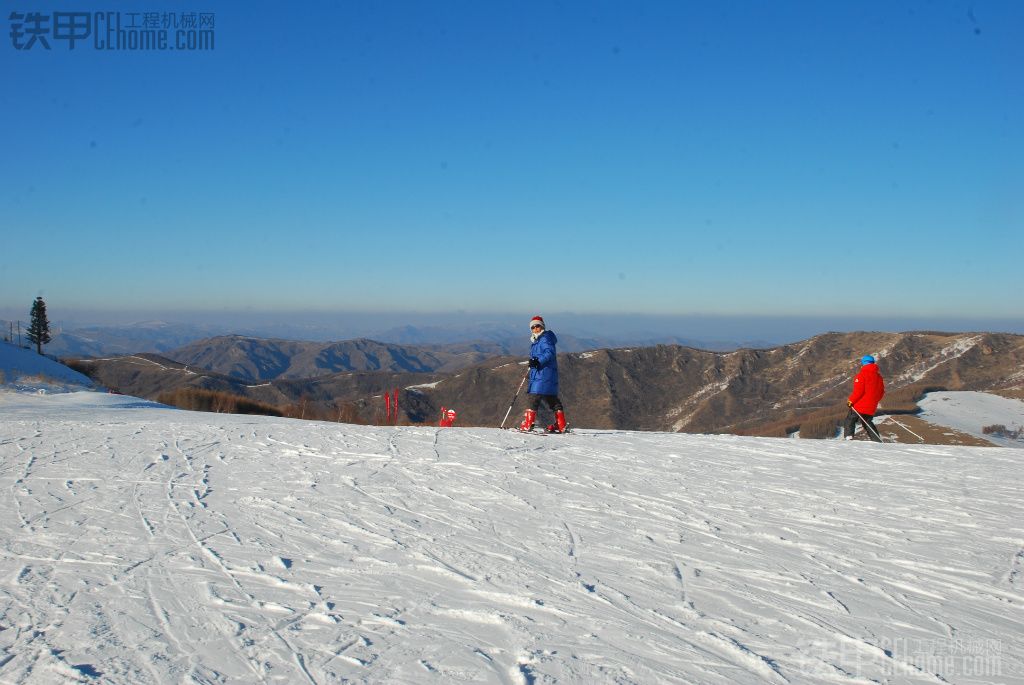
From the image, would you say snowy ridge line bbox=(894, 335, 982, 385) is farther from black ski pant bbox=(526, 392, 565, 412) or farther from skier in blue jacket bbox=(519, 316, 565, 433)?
skier in blue jacket bbox=(519, 316, 565, 433)

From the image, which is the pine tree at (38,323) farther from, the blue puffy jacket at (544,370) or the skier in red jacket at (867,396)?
the skier in red jacket at (867,396)

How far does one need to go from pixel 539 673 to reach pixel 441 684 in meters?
0.57

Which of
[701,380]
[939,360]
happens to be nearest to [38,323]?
[701,380]

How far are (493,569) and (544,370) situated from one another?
7704mm

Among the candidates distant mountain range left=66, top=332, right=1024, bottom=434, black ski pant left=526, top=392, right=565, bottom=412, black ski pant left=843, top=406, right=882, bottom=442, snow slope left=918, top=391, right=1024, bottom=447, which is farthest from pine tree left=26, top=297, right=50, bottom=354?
snow slope left=918, top=391, right=1024, bottom=447

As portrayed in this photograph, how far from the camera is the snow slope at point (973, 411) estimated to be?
3581 centimetres

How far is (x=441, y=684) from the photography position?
12.3 ft

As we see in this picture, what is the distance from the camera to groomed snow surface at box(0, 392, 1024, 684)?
408 cm

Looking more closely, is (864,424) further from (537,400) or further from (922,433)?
(922,433)

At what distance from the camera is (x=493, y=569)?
5.67 metres

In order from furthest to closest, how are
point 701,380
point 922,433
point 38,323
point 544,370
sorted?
point 701,380, point 38,323, point 922,433, point 544,370

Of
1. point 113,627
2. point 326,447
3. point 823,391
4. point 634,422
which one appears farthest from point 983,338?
point 113,627

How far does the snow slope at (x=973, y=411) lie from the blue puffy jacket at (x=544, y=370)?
94.7 ft

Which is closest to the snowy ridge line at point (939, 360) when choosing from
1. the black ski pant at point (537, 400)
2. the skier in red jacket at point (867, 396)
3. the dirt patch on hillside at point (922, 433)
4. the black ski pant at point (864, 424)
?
the dirt patch on hillside at point (922, 433)
